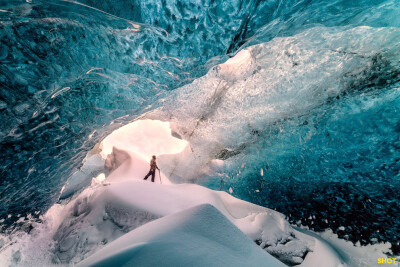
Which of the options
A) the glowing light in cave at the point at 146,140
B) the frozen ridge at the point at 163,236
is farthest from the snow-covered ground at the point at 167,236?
the glowing light in cave at the point at 146,140

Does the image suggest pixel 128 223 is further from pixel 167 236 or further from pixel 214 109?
pixel 214 109

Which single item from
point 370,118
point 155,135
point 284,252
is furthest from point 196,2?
point 155,135

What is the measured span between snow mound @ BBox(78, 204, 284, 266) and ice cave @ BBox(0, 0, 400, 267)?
14mm

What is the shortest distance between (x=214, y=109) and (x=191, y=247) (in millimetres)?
3483

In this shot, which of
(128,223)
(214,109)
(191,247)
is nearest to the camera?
(191,247)

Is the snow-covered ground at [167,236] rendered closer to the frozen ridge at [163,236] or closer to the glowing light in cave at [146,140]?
the frozen ridge at [163,236]

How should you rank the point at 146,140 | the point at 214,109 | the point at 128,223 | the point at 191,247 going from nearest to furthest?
1. the point at 191,247
2. the point at 128,223
3. the point at 214,109
4. the point at 146,140

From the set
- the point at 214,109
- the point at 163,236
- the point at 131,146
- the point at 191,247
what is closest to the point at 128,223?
the point at 163,236

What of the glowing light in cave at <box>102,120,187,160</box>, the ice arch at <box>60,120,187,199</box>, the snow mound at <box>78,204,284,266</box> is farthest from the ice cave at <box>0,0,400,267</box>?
the glowing light in cave at <box>102,120,187,160</box>

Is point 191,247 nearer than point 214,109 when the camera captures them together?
Yes

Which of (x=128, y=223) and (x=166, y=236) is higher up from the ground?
(x=166, y=236)

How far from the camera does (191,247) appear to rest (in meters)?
1.14

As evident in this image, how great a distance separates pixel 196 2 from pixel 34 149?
130 inches

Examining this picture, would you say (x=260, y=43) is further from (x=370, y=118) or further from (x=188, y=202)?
(x=188, y=202)
